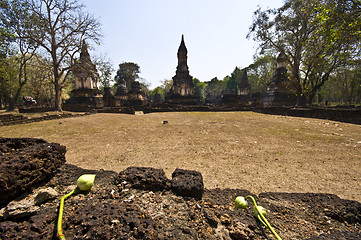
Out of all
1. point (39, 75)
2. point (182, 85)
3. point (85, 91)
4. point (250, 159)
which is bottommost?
point (250, 159)

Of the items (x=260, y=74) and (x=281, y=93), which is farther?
(x=260, y=74)

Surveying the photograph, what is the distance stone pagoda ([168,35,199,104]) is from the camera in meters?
26.6

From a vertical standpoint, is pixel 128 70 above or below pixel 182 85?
above

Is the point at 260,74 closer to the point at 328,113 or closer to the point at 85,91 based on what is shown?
the point at 328,113

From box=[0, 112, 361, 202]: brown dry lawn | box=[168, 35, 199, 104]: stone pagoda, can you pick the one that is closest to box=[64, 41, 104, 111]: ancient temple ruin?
box=[168, 35, 199, 104]: stone pagoda

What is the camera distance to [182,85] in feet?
89.2

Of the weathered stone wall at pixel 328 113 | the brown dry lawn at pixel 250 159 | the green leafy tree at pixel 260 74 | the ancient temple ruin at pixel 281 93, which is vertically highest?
the green leafy tree at pixel 260 74

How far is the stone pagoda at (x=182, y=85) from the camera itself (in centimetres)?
2656

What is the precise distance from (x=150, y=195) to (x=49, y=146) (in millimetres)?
1423

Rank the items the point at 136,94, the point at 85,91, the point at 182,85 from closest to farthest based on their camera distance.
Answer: the point at 85,91
the point at 136,94
the point at 182,85

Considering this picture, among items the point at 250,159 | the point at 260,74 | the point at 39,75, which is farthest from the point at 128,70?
the point at 250,159

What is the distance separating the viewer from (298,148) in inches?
166

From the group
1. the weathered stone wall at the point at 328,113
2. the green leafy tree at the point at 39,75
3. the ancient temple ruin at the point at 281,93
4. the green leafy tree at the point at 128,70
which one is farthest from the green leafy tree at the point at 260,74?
the green leafy tree at the point at 39,75

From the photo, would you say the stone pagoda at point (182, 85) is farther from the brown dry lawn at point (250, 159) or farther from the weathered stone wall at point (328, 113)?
the brown dry lawn at point (250, 159)
